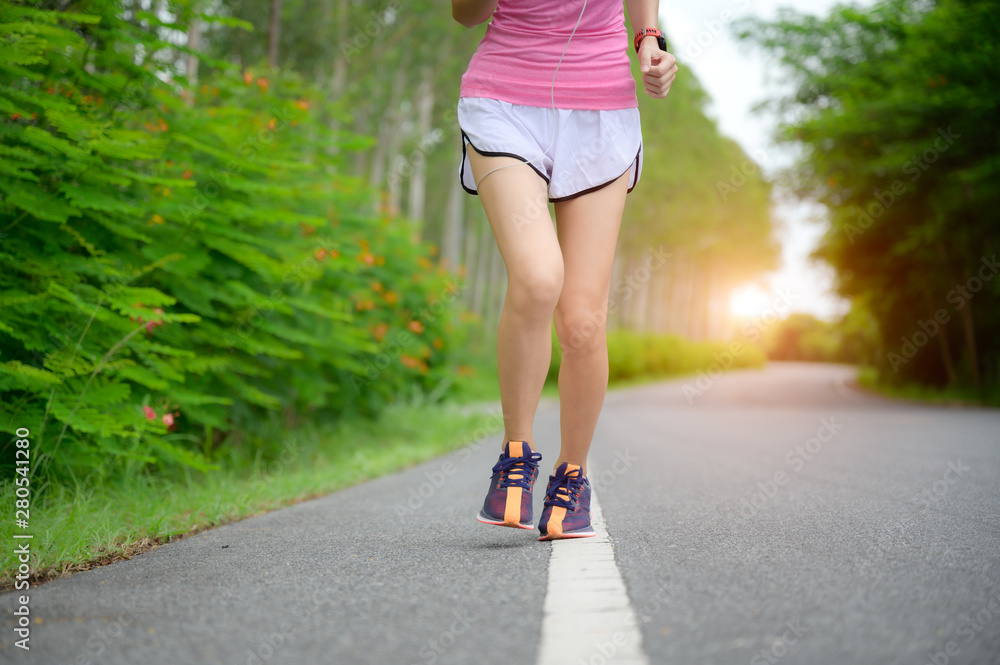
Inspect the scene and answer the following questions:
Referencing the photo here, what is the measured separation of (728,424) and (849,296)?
12.9 metres

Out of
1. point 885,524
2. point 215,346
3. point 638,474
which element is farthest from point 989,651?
point 215,346

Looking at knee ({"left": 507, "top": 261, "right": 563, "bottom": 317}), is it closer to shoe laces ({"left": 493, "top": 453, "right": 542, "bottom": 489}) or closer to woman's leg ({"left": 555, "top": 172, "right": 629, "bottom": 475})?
woman's leg ({"left": 555, "top": 172, "right": 629, "bottom": 475})

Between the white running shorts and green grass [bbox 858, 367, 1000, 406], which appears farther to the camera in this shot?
green grass [bbox 858, 367, 1000, 406]

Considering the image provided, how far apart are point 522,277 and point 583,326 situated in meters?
0.32

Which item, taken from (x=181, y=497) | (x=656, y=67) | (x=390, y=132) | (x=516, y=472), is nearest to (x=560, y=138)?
(x=656, y=67)

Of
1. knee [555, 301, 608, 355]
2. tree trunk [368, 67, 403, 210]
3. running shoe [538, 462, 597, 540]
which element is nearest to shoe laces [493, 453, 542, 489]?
running shoe [538, 462, 597, 540]

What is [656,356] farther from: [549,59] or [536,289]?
[536,289]

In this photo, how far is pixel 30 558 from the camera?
231 centimetres

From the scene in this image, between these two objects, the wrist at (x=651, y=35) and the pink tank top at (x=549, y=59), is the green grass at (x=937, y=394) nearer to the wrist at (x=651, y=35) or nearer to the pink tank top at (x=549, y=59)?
the wrist at (x=651, y=35)

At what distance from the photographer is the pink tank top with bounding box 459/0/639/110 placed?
103 inches

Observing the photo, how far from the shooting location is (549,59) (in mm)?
2637

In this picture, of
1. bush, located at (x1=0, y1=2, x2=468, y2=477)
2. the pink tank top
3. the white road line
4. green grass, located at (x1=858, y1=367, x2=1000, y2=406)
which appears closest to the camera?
the white road line

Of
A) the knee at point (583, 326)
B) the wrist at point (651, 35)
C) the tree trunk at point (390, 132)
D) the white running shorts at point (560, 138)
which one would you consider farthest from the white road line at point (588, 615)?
the tree trunk at point (390, 132)

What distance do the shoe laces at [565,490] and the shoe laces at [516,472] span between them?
3.7 inches
